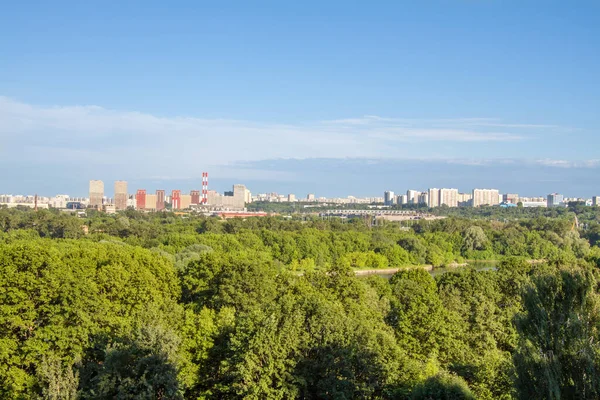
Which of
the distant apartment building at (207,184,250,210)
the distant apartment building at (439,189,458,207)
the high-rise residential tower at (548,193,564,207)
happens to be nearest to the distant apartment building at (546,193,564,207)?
the high-rise residential tower at (548,193,564,207)

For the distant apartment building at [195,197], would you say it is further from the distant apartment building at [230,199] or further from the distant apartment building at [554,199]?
the distant apartment building at [554,199]

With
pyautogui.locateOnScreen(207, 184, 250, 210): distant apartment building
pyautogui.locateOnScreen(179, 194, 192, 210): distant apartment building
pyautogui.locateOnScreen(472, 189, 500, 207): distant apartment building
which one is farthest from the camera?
pyautogui.locateOnScreen(472, 189, 500, 207): distant apartment building

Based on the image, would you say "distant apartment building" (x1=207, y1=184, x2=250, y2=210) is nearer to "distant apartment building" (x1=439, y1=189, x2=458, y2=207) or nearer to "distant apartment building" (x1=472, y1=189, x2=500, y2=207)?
"distant apartment building" (x1=439, y1=189, x2=458, y2=207)

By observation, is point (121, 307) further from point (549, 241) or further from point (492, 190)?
point (492, 190)

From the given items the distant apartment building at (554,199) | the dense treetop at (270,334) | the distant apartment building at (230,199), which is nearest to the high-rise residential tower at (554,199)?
the distant apartment building at (554,199)

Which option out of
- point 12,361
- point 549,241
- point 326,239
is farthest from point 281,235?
point 12,361

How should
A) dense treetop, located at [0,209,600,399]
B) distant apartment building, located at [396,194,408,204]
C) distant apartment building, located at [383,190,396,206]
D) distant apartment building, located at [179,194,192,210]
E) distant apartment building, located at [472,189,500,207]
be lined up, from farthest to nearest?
distant apartment building, located at [383,190,396,206]
distant apartment building, located at [396,194,408,204]
distant apartment building, located at [472,189,500,207]
distant apartment building, located at [179,194,192,210]
dense treetop, located at [0,209,600,399]

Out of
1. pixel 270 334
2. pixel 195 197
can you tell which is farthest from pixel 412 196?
pixel 270 334

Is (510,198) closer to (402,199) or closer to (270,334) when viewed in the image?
(402,199)
